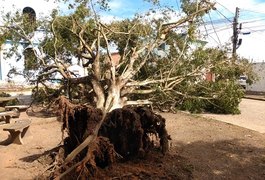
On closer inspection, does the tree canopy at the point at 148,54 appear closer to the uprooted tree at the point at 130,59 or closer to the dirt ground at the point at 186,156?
the uprooted tree at the point at 130,59

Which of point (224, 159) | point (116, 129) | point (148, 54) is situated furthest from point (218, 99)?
point (116, 129)

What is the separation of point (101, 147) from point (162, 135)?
1247 millimetres

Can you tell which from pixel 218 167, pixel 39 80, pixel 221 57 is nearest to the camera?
pixel 218 167

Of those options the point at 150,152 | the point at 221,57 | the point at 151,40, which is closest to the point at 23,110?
the point at 151,40

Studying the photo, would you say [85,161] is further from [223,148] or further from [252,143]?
[252,143]

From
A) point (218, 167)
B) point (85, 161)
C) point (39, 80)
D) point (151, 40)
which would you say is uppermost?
point (151, 40)

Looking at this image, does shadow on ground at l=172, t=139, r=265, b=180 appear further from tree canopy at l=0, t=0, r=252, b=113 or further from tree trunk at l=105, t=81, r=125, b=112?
tree canopy at l=0, t=0, r=252, b=113

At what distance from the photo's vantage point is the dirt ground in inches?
213

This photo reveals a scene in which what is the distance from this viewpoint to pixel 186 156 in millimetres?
6461

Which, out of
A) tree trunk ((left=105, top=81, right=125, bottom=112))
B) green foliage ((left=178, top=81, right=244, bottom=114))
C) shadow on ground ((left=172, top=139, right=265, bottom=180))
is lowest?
shadow on ground ((left=172, top=139, right=265, bottom=180))

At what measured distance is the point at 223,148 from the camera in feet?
23.0

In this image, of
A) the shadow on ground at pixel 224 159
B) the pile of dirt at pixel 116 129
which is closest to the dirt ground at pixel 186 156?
the shadow on ground at pixel 224 159

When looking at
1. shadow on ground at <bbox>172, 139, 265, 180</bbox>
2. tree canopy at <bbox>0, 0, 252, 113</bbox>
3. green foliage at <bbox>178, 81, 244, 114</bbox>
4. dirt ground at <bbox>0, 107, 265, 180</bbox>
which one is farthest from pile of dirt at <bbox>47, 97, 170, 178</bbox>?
green foliage at <bbox>178, 81, 244, 114</bbox>

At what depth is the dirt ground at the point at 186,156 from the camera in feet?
17.7
